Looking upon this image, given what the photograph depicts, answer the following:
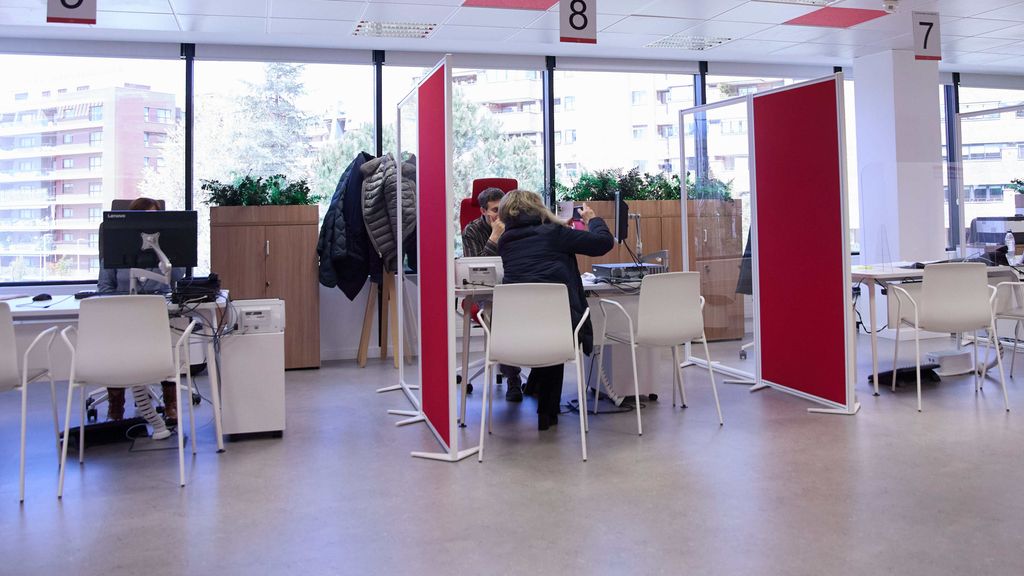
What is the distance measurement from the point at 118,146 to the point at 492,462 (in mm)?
4936

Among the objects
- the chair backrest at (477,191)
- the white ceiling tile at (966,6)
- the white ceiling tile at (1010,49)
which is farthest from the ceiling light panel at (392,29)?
the white ceiling tile at (1010,49)

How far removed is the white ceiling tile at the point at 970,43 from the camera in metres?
7.71

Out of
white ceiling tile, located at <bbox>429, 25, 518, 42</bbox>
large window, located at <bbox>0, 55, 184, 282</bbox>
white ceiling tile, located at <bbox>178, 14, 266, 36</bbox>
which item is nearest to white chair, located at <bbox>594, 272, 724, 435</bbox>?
white ceiling tile, located at <bbox>429, 25, 518, 42</bbox>

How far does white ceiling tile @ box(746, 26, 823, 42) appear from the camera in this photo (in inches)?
283

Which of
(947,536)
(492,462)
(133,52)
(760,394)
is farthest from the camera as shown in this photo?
(133,52)

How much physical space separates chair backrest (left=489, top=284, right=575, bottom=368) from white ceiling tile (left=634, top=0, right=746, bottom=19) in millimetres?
3133

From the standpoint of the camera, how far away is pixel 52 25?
21.0 feet

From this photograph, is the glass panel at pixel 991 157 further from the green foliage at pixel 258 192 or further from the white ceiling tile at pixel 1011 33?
the green foliage at pixel 258 192

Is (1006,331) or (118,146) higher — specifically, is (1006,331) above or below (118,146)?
below

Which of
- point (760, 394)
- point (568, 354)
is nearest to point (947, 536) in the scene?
point (568, 354)

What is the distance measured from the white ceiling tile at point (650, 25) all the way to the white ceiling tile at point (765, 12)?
1.11ft

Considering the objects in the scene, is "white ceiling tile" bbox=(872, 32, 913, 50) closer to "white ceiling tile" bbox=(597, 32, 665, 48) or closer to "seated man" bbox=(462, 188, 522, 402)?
"white ceiling tile" bbox=(597, 32, 665, 48)

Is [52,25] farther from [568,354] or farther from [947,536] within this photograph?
[947,536]

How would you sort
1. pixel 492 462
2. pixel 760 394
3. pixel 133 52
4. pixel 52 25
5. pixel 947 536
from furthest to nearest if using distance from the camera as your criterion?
1. pixel 133 52
2. pixel 52 25
3. pixel 760 394
4. pixel 492 462
5. pixel 947 536
